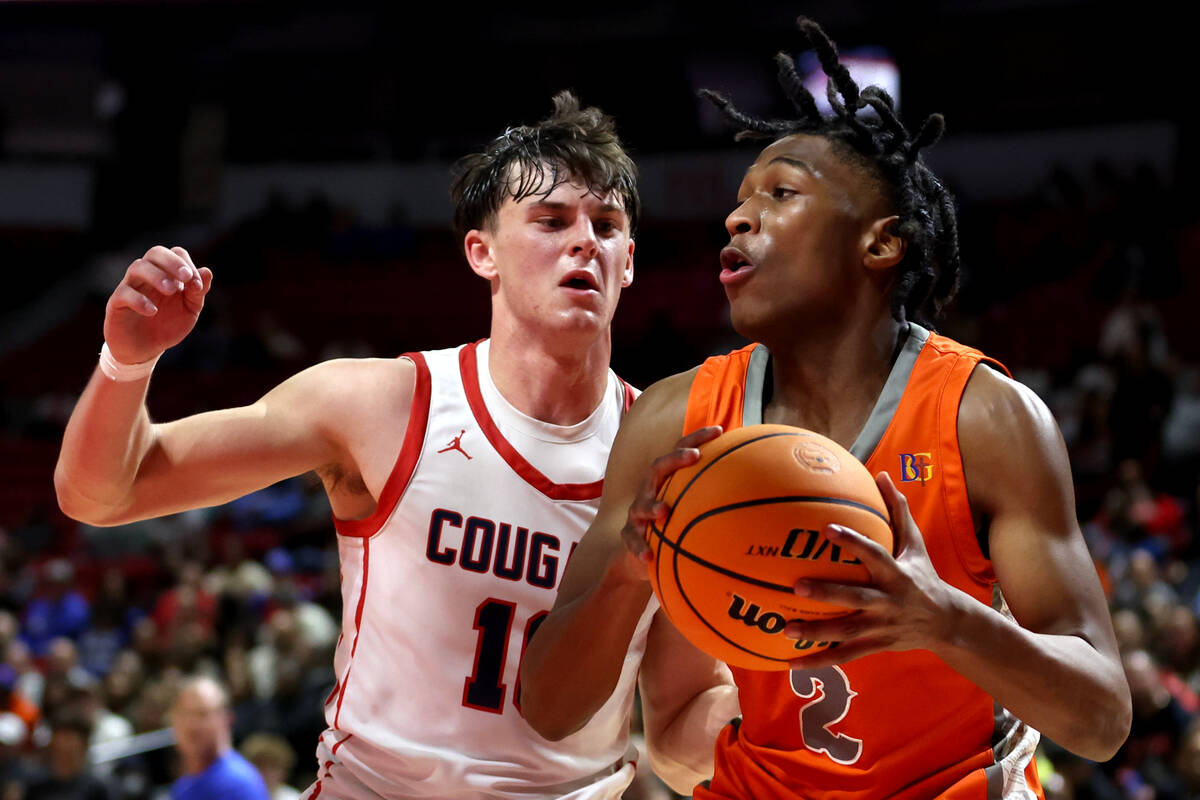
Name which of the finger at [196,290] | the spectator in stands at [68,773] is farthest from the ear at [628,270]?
the spectator in stands at [68,773]

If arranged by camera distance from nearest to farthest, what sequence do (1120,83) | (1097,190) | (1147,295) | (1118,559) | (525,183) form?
(525,183) → (1118,559) → (1147,295) → (1097,190) → (1120,83)

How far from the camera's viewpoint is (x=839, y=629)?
6.06 ft

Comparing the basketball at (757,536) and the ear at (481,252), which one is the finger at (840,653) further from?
the ear at (481,252)

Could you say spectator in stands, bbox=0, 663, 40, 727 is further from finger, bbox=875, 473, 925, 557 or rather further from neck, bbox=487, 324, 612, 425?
finger, bbox=875, 473, 925, 557

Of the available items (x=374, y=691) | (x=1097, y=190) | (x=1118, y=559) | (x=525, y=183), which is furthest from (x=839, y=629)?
Result: (x=1097, y=190)

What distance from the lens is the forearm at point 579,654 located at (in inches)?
91.6

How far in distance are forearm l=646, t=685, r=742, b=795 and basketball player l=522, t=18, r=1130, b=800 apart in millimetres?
419

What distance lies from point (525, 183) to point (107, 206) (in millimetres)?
16335

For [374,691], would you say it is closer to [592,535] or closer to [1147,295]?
[592,535]

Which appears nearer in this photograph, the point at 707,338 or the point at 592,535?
the point at 592,535

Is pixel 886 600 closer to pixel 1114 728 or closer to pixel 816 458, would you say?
pixel 816 458

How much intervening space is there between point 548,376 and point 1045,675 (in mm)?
1509

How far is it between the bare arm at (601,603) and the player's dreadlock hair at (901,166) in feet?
1.65

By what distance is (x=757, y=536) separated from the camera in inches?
76.9
